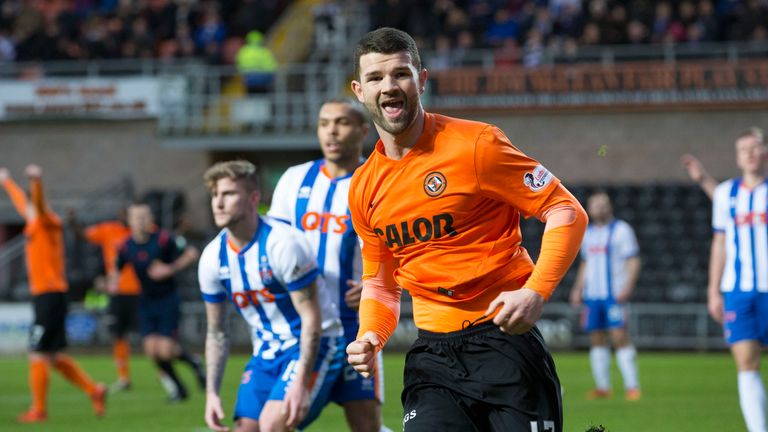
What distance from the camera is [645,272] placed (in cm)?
2192

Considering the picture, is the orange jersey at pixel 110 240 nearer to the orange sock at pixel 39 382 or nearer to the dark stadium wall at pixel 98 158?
the orange sock at pixel 39 382

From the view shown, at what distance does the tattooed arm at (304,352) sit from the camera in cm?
592

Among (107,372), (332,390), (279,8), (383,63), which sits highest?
(279,8)

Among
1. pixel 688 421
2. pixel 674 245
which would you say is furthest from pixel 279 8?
pixel 688 421

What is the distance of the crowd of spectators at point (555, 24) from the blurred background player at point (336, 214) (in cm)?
1648

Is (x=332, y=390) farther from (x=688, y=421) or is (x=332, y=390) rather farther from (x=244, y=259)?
(x=688, y=421)

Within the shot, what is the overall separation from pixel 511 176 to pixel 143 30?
75.6 ft

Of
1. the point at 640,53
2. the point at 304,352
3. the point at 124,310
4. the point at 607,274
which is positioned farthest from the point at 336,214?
the point at 640,53

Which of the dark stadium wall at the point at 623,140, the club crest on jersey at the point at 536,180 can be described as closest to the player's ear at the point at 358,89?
the club crest on jersey at the point at 536,180

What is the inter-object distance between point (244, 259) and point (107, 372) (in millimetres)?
12429

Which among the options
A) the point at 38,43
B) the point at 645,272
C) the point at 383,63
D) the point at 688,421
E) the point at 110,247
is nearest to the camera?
the point at 383,63

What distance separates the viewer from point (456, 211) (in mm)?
4414

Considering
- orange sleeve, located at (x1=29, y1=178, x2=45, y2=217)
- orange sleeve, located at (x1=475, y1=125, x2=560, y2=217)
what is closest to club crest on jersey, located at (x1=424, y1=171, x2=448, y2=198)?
orange sleeve, located at (x1=475, y1=125, x2=560, y2=217)

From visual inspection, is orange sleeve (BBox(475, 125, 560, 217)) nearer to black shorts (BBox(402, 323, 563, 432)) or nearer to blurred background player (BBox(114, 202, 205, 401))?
black shorts (BBox(402, 323, 563, 432))
